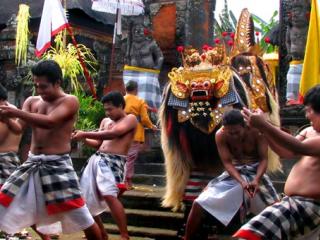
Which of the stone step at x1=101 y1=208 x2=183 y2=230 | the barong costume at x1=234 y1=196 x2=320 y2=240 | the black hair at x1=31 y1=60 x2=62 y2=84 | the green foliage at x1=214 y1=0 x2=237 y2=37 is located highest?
the green foliage at x1=214 y1=0 x2=237 y2=37

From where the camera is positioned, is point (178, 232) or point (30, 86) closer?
point (178, 232)

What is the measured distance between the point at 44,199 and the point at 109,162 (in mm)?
Result: 1621

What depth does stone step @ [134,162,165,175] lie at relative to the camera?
919cm

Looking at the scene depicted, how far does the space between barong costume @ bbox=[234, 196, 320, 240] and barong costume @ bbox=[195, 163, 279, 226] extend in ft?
4.19

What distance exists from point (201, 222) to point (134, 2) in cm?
609

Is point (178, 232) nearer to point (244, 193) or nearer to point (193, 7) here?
point (244, 193)

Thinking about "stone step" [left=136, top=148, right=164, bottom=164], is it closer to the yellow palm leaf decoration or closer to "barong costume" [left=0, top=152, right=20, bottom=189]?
the yellow palm leaf decoration

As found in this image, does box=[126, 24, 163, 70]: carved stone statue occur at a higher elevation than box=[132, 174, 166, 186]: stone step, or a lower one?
higher

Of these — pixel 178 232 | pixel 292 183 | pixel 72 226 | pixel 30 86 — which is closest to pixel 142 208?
pixel 178 232

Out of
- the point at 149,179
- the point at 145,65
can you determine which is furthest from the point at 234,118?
the point at 145,65

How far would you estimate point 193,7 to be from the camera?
11695 millimetres

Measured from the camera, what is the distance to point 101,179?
6406mm

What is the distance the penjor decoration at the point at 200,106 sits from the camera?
6.26 meters

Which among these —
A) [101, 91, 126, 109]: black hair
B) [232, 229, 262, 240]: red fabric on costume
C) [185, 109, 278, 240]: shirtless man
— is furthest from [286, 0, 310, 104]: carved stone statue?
[232, 229, 262, 240]: red fabric on costume
